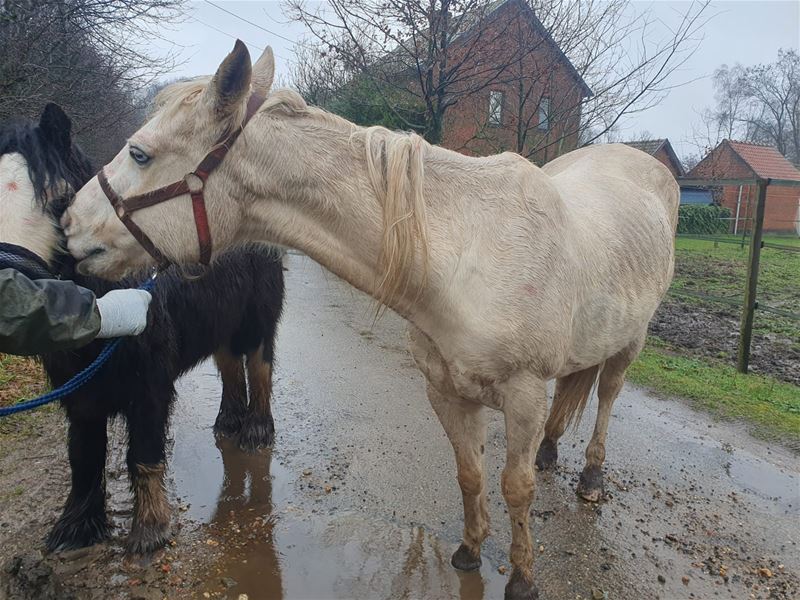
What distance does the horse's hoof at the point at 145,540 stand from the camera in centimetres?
267

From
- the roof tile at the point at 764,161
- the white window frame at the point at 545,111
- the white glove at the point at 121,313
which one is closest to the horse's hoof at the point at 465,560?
the white glove at the point at 121,313

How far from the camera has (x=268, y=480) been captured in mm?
3490

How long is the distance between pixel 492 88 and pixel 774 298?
6.08 m

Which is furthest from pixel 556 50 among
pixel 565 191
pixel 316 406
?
pixel 316 406

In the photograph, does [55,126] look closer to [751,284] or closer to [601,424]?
[601,424]

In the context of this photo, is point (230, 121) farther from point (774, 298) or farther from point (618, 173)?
point (774, 298)

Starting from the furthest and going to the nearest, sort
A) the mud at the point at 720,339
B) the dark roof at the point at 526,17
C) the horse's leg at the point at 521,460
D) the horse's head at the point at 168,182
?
the dark roof at the point at 526,17, the mud at the point at 720,339, the horse's leg at the point at 521,460, the horse's head at the point at 168,182

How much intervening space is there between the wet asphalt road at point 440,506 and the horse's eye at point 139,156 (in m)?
1.01

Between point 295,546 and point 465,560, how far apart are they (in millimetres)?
868

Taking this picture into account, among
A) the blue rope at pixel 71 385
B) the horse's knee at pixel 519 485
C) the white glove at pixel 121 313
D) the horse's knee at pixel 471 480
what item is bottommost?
the horse's knee at pixel 471 480

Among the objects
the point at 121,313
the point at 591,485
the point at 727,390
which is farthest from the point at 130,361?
the point at 727,390

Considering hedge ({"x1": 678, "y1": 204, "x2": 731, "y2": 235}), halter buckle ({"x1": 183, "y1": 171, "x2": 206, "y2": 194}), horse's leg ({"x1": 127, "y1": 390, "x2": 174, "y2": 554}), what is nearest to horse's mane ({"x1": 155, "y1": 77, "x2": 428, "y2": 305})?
halter buckle ({"x1": 183, "y1": 171, "x2": 206, "y2": 194})

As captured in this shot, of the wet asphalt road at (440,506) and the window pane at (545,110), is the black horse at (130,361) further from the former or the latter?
the window pane at (545,110)

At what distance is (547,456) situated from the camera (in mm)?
3684
